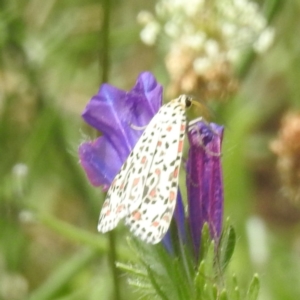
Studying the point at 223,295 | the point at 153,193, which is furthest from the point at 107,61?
the point at 223,295

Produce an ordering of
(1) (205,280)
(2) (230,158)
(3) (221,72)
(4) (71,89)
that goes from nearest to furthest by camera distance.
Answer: (1) (205,280) < (3) (221,72) < (2) (230,158) < (4) (71,89)

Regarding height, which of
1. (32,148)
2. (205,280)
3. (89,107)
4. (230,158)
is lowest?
(205,280)

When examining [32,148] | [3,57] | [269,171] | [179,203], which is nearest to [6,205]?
[32,148]

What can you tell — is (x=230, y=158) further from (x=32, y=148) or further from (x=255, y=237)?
(x=32, y=148)

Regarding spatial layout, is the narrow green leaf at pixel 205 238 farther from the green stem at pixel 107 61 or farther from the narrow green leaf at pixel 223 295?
the green stem at pixel 107 61

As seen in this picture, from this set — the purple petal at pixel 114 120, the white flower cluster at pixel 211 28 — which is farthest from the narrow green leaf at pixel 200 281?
the white flower cluster at pixel 211 28

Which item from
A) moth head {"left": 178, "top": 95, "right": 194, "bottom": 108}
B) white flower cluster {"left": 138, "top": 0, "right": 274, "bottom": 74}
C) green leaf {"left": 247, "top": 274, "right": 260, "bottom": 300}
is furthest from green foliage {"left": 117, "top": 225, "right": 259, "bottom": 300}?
white flower cluster {"left": 138, "top": 0, "right": 274, "bottom": 74}

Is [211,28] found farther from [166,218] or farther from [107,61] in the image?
[166,218]
